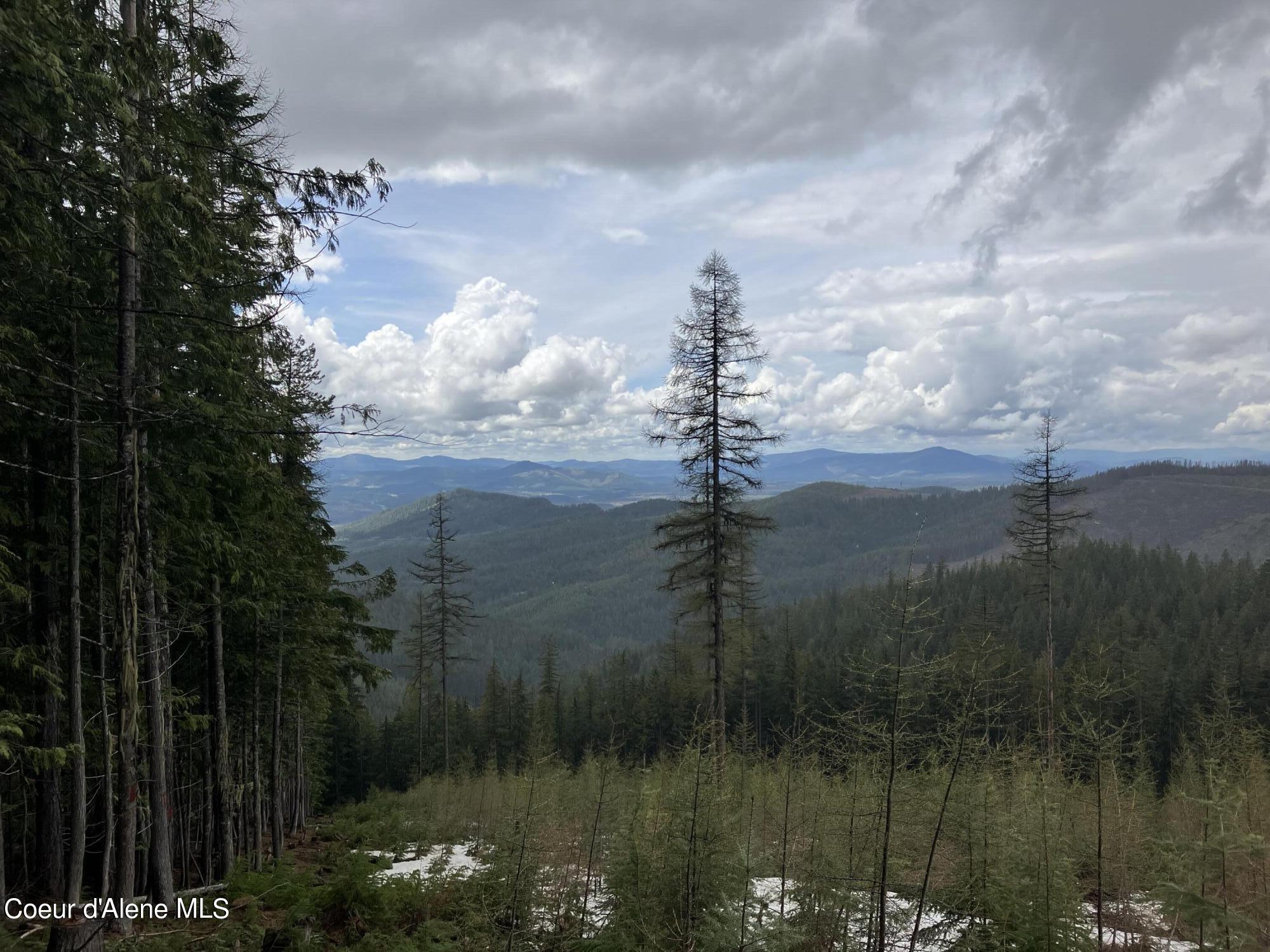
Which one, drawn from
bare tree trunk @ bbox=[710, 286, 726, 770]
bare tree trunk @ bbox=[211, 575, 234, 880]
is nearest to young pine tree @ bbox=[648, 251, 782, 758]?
bare tree trunk @ bbox=[710, 286, 726, 770]

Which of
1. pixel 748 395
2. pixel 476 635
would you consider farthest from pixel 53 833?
pixel 476 635

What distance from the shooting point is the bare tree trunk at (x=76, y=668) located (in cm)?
705

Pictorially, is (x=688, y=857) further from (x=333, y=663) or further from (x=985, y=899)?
(x=333, y=663)

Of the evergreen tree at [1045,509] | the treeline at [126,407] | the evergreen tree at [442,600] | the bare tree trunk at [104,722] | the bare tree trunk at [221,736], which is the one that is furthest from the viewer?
the evergreen tree at [442,600]

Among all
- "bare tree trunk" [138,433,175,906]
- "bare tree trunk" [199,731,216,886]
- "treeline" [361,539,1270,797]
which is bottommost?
"treeline" [361,539,1270,797]

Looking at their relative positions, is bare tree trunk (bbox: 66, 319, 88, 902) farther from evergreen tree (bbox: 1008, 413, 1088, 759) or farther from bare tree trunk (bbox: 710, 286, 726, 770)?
evergreen tree (bbox: 1008, 413, 1088, 759)

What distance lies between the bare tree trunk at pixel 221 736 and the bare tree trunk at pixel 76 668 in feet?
11.1

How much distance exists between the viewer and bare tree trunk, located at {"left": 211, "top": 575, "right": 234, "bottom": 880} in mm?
12367

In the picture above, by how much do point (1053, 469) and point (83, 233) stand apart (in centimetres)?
2471

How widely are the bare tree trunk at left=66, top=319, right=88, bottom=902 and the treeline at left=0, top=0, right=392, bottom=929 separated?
1.2 inches

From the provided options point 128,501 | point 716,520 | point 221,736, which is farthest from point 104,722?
point 716,520

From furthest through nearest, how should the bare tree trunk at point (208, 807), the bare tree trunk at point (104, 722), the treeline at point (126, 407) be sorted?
1. the bare tree trunk at point (208, 807)
2. the bare tree trunk at point (104, 722)
3. the treeline at point (126, 407)

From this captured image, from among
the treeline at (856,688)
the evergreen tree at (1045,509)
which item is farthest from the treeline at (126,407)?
the evergreen tree at (1045,509)

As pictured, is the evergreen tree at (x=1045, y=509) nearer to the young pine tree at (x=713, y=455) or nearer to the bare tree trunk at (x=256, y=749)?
the young pine tree at (x=713, y=455)
